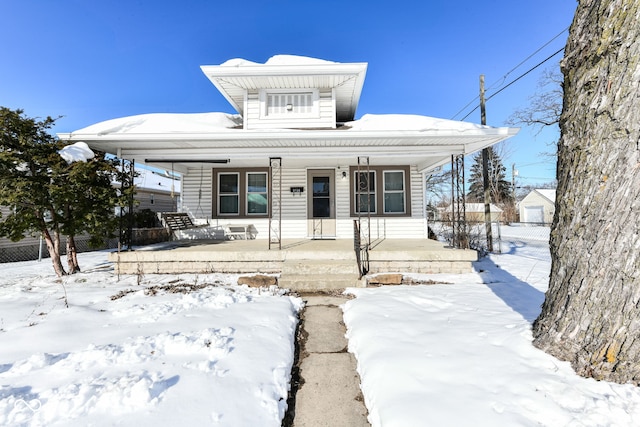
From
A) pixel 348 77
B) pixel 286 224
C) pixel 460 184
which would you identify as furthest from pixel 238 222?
pixel 460 184

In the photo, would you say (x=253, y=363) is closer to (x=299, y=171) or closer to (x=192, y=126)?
(x=192, y=126)

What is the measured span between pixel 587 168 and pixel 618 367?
1.60 meters

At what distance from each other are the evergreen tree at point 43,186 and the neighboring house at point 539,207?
3325 centimetres

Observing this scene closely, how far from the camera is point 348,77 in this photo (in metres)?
9.26

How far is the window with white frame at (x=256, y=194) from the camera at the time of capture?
33.5ft

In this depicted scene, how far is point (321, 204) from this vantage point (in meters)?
10.1

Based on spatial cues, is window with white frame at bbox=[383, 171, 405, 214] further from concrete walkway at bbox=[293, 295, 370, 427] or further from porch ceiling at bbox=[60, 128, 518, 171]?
concrete walkway at bbox=[293, 295, 370, 427]

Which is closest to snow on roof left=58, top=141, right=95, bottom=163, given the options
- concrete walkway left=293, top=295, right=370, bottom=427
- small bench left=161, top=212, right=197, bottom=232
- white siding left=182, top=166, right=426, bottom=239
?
small bench left=161, top=212, right=197, bottom=232

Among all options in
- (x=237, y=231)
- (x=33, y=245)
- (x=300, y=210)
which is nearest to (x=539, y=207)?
(x=300, y=210)

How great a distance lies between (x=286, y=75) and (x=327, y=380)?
8.61 meters

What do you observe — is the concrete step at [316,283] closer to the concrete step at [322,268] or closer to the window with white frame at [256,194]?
the concrete step at [322,268]

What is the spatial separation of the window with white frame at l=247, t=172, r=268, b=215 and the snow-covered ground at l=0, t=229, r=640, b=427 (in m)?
5.46

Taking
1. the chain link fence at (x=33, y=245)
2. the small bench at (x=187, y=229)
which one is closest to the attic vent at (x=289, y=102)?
the small bench at (x=187, y=229)

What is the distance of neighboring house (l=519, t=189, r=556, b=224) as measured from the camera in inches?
1117
